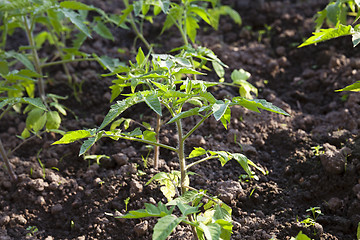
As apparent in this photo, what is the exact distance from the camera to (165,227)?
1396 millimetres

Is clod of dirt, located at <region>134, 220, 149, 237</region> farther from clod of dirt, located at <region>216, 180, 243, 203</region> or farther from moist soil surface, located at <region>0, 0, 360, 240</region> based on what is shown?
clod of dirt, located at <region>216, 180, 243, 203</region>

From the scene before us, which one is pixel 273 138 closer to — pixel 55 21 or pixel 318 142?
pixel 318 142

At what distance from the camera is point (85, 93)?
3051mm

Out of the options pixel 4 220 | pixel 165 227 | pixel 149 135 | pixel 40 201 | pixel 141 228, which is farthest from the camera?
pixel 40 201

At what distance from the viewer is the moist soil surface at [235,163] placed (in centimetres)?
211

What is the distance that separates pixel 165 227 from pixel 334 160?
1209 mm

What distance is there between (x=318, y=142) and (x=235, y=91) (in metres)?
0.71

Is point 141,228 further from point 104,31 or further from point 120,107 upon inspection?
point 104,31

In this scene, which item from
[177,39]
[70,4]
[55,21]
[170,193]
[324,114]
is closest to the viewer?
[170,193]

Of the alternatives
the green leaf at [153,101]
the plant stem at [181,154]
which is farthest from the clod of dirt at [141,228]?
the green leaf at [153,101]

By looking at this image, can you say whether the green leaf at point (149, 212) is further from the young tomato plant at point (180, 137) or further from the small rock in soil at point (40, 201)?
the small rock in soil at point (40, 201)

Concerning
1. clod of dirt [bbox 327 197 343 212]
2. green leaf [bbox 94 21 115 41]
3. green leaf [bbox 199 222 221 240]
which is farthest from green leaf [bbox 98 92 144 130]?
green leaf [bbox 94 21 115 41]

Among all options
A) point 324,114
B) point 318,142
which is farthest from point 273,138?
point 324,114

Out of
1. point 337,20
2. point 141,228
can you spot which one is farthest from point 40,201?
point 337,20
